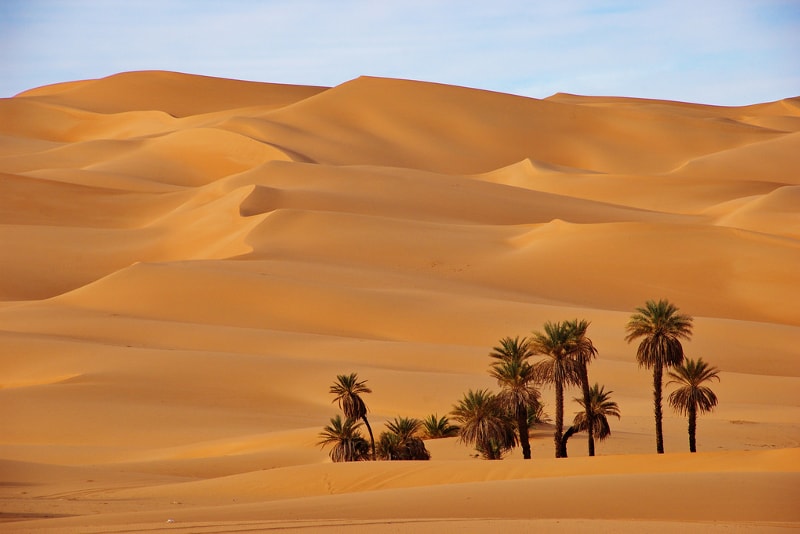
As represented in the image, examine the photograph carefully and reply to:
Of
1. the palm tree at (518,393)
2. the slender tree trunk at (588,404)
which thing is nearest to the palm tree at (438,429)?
the palm tree at (518,393)

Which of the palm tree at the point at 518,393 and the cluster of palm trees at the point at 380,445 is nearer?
the cluster of palm trees at the point at 380,445

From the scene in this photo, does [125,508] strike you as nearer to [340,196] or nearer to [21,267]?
[21,267]

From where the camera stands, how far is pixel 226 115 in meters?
97.6

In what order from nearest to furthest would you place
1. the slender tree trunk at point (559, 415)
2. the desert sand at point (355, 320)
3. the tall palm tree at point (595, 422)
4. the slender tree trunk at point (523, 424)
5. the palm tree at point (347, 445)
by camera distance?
the desert sand at point (355, 320), the palm tree at point (347, 445), the slender tree trunk at point (523, 424), the slender tree trunk at point (559, 415), the tall palm tree at point (595, 422)

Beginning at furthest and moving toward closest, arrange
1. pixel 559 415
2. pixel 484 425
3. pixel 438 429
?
1. pixel 438 429
2. pixel 559 415
3. pixel 484 425

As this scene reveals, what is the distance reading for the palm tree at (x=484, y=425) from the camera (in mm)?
20203

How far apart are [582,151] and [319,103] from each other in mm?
21475

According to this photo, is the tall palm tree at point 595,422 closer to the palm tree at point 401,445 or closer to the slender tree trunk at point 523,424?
the slender tree trunk at point 523,424

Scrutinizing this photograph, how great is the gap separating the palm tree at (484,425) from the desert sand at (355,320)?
1.20m

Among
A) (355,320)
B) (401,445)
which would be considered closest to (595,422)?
(401,445)

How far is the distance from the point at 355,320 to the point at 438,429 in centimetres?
1229

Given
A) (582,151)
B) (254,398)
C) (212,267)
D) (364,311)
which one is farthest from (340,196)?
(582,151)

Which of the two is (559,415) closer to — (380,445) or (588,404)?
(588,404)

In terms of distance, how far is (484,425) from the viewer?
20188 millimetres
